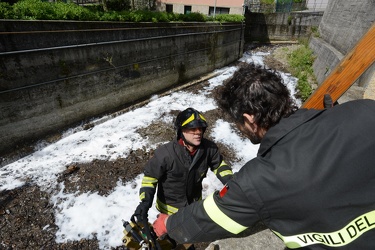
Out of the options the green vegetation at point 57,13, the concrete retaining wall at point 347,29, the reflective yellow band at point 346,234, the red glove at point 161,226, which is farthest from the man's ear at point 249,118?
the green vegetation at point 57,13

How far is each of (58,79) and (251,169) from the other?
21.3ft

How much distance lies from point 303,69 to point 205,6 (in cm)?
1471

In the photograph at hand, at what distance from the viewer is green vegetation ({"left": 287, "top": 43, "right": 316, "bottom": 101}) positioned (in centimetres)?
995

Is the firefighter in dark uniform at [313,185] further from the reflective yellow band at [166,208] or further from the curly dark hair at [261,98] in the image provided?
the reflective yellow band at [166,208]

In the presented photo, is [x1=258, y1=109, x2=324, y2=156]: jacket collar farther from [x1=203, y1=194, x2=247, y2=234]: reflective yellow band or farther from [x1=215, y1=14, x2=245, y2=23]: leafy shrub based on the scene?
[x1=215, y1=14, x2=245, y2=23]: leafy shrub

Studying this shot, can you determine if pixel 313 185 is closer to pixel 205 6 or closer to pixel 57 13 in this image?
pixel 57 13

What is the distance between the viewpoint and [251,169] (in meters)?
1.15

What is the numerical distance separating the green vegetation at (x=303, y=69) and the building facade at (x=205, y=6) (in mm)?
9308

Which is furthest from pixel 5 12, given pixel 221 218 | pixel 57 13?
pixel 221 218

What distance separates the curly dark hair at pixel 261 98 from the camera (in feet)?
4.86

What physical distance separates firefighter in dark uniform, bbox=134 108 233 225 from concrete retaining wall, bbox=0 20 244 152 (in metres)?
4.75

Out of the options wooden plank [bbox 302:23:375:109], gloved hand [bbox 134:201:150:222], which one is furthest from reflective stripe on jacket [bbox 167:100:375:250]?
A: gloved hand [bbox 134:201:150:222]

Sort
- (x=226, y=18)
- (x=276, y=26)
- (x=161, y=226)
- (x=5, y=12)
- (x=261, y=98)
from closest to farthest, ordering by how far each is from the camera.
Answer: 1. (x=261, y=98)
2. (x=161, y=226)
3. (x=5, y=12)
4. (x=226, y=18)
5. (x=276, y=26)

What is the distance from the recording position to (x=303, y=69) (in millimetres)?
13211
